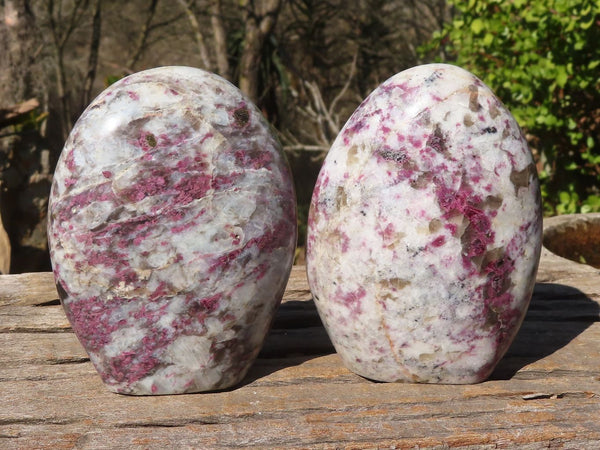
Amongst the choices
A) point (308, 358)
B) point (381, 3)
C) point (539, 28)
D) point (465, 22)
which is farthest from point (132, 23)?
point (308, 358)

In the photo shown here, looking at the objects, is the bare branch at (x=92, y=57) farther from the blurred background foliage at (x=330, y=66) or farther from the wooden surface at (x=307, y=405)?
the wooden surface at (x=307, y=405)

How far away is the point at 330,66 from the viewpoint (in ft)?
26.4

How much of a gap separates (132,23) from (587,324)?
7068mm

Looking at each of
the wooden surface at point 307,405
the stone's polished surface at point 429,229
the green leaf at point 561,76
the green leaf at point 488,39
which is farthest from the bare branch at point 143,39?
the stone's polished surface at point 429,229

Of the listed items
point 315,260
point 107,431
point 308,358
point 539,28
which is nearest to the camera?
point 107,431

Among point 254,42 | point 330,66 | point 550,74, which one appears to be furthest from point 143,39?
point 550,74

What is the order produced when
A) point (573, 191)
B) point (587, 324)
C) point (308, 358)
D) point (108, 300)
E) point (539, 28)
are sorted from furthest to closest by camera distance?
point (573, 191) < point (539, 28) < point (587, 324) < point (308, 358) < point (108, 300)

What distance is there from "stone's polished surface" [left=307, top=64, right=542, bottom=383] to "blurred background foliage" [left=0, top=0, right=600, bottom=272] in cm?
197

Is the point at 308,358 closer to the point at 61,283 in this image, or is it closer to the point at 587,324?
the point at 61,283

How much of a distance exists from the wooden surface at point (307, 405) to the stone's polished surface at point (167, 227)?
0.43 ft

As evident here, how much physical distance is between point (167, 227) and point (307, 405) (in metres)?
0.57

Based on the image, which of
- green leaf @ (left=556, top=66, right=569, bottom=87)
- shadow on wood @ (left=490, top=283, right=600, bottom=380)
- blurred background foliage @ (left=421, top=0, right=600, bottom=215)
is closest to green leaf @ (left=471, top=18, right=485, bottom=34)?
blurred background foliage @ (left=421, top=0, right=600, bottom=215)

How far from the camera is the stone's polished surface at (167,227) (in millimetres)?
1898

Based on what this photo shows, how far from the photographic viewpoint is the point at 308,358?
230cm
